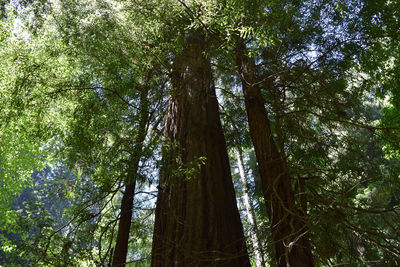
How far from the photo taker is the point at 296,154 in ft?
14.1

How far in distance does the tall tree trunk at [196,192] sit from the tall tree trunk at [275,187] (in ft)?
1.44

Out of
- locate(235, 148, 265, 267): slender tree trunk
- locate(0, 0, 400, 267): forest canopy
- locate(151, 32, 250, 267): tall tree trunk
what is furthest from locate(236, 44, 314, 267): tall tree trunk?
locate(151, 32, 250, 267): tall tree trunk

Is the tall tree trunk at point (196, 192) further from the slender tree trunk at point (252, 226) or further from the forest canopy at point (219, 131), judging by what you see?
the slender tree trunk at point (252, 226)

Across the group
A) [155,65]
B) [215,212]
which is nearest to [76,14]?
[155,65]

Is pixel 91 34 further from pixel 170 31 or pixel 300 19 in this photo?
pixel 300 19

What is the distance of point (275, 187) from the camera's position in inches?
130

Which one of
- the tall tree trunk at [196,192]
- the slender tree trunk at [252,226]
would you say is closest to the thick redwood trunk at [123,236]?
the tall tree trunk at [196,192]

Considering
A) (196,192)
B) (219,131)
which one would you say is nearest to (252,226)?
(196,192)

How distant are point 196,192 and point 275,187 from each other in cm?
93

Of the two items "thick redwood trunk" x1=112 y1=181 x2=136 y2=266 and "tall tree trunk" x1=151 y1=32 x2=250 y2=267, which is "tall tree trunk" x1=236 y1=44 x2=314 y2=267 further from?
"thick redwood trunk" x1=112 y1=181 x2=136 y2=266

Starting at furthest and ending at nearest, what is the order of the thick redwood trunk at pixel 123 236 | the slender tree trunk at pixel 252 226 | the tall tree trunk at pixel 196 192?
the thick redwood trunk at pixel 123 236 < the slender tree trunk at pixel 252 226 < the tall tree trunk at pixel 196 192

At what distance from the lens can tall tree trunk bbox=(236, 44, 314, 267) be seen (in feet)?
9.57

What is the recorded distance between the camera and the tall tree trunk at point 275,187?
2918 mm

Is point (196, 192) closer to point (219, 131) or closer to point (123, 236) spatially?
point (219, 131)
